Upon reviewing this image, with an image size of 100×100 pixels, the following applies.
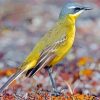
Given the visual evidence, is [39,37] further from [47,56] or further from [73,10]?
[47,56]

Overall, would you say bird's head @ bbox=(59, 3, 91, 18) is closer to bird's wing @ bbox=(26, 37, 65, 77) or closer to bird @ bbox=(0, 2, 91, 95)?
bird @ bbox=(0, 2, 91, 95)

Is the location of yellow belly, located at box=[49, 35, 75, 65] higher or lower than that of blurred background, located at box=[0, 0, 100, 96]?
lower

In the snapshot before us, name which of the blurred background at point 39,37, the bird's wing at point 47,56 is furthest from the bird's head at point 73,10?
the blurred background at point 39,37

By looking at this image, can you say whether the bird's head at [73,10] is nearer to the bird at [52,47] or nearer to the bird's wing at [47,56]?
the bird at [52,47]

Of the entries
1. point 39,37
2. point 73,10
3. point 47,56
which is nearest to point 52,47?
point 47,56

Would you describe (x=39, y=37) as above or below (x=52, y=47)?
above

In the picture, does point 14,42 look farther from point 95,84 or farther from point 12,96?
point 12,96

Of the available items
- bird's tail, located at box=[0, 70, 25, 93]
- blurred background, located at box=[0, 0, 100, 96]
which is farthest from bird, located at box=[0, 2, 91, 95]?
blurred background, located at box=[0, 0, 100, 96]
